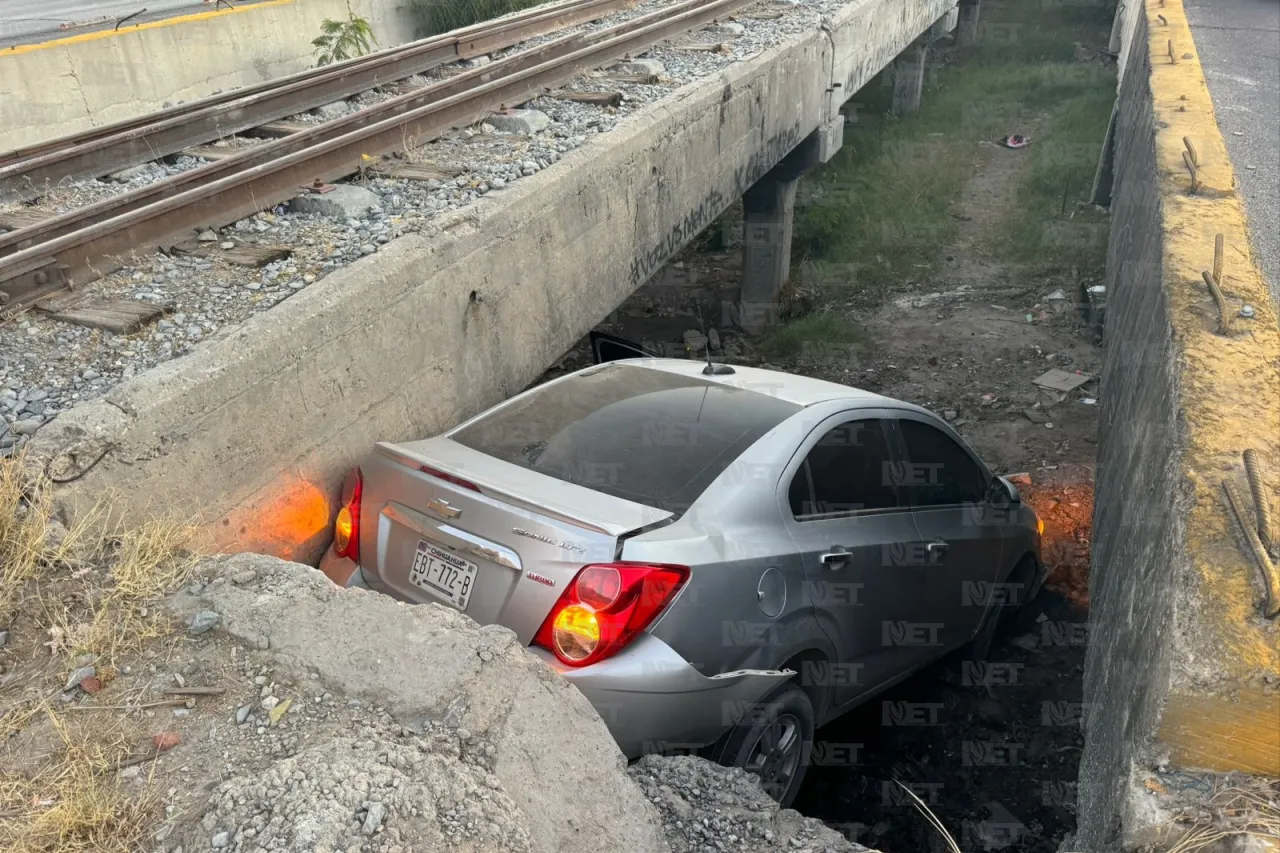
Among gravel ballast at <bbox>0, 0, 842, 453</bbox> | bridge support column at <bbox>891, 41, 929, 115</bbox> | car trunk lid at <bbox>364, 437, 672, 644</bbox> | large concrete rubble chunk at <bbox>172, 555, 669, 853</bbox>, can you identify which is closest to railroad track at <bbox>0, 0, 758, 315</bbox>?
gravel ballast at <bbox>0, 0, 842, 453</bbox>

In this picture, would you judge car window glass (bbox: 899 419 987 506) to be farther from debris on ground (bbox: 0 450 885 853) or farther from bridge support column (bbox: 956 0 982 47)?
bridge support column (bbox: 956 0 982 47)

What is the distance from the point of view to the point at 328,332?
13.5 ft

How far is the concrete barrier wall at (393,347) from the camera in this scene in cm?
349

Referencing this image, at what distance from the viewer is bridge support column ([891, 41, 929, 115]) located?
65.2 feet

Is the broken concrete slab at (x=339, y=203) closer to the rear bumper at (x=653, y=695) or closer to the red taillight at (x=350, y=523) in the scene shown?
the red taillight at (x=350, y=523)

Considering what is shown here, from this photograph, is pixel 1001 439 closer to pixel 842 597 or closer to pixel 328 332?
pixel 842 597

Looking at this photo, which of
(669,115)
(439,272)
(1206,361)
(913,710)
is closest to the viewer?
(1206,361)

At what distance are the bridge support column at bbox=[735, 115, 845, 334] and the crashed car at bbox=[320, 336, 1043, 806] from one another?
278 inches

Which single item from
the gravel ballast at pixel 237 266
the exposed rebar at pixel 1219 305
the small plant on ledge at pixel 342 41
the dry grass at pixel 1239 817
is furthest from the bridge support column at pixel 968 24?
the dry grass at pixel 1239 817

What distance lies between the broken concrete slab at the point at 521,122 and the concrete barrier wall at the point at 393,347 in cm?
77

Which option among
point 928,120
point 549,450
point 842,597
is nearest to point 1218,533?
point 842,597

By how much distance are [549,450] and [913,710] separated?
8.43 feet

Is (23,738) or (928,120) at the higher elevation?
(23,738)

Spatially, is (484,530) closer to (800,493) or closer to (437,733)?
(437,733)
